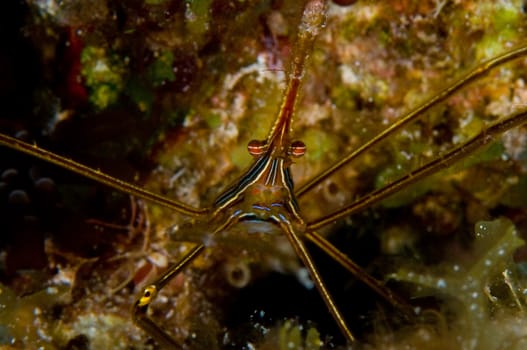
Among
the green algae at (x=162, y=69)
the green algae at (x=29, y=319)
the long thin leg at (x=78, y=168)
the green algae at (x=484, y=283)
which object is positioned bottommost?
the green algae at (x=484, y=283)

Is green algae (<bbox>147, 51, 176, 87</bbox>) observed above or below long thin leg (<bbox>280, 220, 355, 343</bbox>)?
above

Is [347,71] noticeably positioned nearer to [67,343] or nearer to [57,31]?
[57,31]

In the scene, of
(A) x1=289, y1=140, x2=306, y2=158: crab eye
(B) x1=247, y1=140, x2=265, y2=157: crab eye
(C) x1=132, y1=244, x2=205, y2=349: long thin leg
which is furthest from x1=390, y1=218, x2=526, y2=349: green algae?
(C) x1=132, y1=244, x2=205, y2=349: long thin leg

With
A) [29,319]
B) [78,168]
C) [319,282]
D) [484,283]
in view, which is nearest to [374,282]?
[319,282]

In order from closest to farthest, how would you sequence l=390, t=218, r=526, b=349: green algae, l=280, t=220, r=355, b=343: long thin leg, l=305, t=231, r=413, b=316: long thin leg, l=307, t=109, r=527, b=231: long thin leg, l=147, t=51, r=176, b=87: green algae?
l=390, t=218, r=526, b=349: green algae
l=307, t=109, r=527, b=231: long thin leg
l=280, t=220, r=355, b=343: long thin leg
l=305, t=231, r=413, b=316: long thin leg
l=147, t=51, r=176, b=87: green algae

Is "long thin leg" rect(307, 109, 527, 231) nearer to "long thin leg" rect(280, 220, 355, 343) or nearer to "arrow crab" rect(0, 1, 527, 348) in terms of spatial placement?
"long thin leg" rect(280, 220, 355, 343)

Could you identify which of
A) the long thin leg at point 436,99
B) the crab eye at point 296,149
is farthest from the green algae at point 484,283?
the crab eye at point 296,149

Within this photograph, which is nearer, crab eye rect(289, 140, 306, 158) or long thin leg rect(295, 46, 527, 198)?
long thin leg rect(295, 46, 527, 198)

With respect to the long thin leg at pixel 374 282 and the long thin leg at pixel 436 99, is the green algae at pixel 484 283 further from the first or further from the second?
the long thin leg at pixel 436 99
